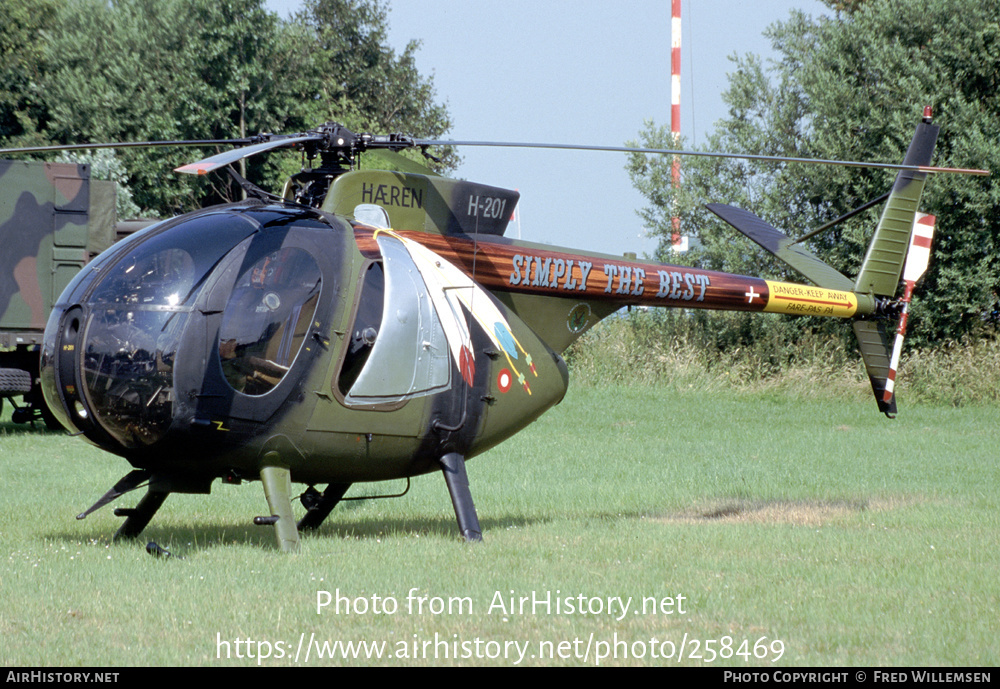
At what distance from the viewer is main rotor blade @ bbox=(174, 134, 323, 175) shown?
18.5 feet

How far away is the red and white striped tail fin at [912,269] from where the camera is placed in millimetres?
10633

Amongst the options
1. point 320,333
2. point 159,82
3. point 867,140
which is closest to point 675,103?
point 867,140

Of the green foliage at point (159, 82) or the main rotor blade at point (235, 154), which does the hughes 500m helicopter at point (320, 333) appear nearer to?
the main rotor blade at point (235, 154)

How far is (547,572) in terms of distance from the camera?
7168mm

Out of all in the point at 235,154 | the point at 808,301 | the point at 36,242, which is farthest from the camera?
the point at 36,242

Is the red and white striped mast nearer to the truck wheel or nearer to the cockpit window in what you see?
the truck wheel

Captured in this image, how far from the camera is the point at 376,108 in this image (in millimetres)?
44469

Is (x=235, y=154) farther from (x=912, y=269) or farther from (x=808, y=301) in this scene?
(x=912, y=269)

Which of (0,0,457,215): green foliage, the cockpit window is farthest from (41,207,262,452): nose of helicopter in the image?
(0,0,457,215): green foliage

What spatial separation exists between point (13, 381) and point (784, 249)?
10.5 m
